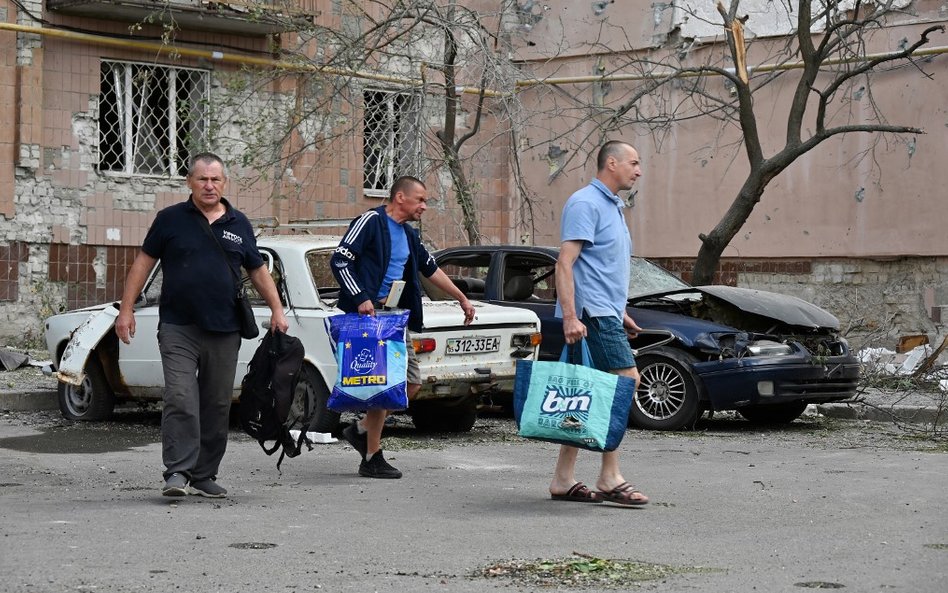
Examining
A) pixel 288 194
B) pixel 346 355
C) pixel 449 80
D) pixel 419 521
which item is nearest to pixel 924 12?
pixel 449 80

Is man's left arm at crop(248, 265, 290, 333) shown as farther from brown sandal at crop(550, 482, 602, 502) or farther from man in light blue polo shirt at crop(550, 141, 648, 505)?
brown sandal at crop(550, 482, 602, 502)

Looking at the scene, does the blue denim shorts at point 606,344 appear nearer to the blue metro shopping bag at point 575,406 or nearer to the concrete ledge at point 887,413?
the blue metro shopping bag at point 575,406

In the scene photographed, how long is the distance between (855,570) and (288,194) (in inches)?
650

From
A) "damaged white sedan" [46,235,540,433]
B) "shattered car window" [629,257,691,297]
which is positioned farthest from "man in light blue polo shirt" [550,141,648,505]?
"shattered car window" [629,257,691,297]

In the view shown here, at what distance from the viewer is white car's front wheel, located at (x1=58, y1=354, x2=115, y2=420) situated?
12445 mm

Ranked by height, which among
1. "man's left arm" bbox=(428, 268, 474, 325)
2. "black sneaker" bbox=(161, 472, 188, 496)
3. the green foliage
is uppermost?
"man's left arm" bbox=(428, 268, 474, 325)

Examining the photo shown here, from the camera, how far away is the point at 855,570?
19.1 ft

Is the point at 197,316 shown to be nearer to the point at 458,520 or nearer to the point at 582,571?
the point at 458,520

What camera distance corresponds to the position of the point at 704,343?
1242 centimetres

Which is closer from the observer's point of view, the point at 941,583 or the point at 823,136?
the point at 941,583

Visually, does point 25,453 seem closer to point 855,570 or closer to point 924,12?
point 855,570

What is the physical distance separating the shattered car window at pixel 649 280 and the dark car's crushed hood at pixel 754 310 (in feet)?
0.40

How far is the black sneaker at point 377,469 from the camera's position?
8.97 m

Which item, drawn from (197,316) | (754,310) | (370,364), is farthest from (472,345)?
(197,316)
